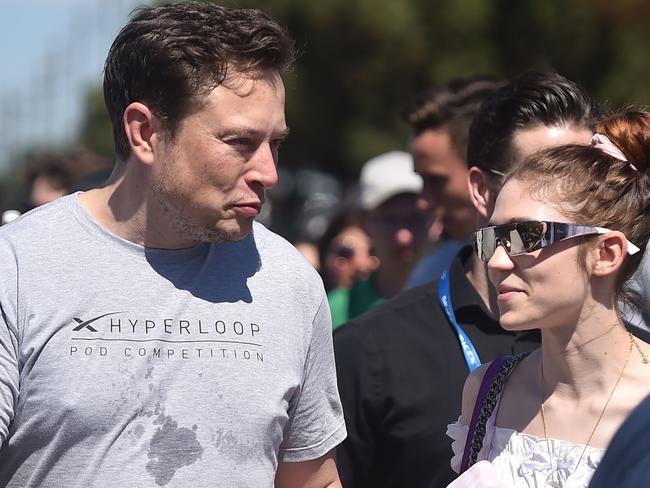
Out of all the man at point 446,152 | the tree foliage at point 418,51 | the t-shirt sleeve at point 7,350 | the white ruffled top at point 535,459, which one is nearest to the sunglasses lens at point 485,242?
the white ruffled top at point 535,459

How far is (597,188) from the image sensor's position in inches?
111

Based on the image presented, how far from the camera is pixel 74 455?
267 cm

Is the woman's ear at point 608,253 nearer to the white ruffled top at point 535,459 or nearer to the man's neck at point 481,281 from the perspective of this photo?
the white ruffled top at point 535,459

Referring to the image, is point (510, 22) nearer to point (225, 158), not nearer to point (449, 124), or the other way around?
point (449, 124)

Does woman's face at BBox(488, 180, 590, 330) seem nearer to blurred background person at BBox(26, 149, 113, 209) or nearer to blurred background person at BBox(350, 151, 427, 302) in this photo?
blurred background person at BBox(350, 151, 427, 302)

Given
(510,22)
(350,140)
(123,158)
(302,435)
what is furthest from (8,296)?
(350,140)

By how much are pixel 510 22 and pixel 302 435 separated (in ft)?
68.9

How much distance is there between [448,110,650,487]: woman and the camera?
269 centimetres

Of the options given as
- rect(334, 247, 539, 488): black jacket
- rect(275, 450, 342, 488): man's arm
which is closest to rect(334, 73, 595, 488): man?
rect(334, 247, 539, 488): black jacket

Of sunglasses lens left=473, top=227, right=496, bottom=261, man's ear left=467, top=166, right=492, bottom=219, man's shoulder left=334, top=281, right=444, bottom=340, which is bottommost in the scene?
man's shoulder left=334, top=281, right=444, bottom=340

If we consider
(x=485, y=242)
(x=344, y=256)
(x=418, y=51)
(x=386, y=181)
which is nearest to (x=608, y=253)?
(x=485, y=242)

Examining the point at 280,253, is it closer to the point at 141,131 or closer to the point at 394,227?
the point at 141,131

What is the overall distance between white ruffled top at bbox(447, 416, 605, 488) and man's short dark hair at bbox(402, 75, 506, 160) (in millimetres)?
2230

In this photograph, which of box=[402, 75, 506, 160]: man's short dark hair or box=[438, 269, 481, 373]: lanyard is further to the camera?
box=[402, 75, 506, 160]: man's short dark hair
